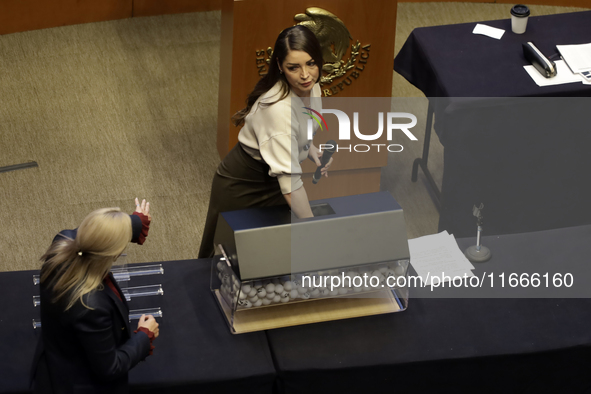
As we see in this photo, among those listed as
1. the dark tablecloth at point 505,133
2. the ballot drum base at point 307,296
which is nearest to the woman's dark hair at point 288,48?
the ballot drum base at point 307,296

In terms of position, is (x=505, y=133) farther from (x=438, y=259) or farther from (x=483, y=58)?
(x=438, y=259)

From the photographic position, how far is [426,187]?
4816mm

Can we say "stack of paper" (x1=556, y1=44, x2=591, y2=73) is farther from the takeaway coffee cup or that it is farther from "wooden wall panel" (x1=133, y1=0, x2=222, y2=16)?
Answer: "wooden wall panel" (x1=133, y1=0, x2=222, y2=16)

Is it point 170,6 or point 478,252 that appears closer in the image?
point 478,252

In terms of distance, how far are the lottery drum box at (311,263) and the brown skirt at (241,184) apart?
16.9 inches

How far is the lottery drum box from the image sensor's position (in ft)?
8.63

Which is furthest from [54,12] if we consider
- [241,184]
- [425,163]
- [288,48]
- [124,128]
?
[288,48]

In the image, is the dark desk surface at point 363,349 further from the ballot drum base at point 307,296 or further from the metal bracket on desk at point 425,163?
the metal bracket on desk at point 425,163

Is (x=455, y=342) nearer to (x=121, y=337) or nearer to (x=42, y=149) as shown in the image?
(x=121, y=337)

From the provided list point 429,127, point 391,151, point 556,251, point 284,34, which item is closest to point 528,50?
point 429,127

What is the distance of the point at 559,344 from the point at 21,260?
9.19ft

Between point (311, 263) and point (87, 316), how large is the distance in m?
0.80

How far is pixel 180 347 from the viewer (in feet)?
8.63

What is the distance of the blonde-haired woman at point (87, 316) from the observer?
2.18 m
